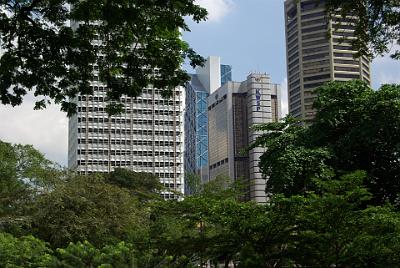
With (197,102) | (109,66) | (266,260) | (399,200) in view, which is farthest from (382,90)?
(197,102)

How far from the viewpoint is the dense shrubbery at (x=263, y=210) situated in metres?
Result: 11.5

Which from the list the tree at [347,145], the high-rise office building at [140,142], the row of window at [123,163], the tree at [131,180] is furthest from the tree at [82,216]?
the row of window at [123,163]

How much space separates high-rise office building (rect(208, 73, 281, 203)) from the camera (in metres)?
90.6

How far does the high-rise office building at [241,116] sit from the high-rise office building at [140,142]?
28.3ft

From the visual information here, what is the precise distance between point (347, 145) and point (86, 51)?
49.7 ft

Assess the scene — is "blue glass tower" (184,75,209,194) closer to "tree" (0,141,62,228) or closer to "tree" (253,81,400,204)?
"tree" (0,141,62,228)

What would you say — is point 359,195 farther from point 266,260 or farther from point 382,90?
point 382,90

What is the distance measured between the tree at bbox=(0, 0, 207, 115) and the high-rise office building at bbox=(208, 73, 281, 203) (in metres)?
80.3

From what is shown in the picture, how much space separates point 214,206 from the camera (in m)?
12.0

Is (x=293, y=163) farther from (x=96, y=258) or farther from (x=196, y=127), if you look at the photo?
(x=196, y=127)

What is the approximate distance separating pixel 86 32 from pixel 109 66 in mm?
485

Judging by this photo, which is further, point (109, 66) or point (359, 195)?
point (359, 195)

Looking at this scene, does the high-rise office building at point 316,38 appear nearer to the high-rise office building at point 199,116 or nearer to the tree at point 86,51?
the tree at point 86,51

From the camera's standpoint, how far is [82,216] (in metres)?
22.8
